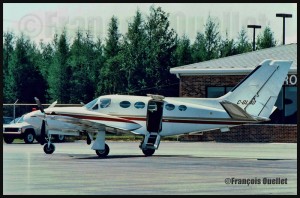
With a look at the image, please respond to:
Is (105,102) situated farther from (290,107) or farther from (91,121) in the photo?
(290,107)

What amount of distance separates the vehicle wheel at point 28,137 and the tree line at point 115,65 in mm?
24418

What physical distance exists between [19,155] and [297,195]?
682 inches

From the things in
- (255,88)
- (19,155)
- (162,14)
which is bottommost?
(19,155)

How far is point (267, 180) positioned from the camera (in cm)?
2391

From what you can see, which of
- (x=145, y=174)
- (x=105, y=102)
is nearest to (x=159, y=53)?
(x=105, y=102)

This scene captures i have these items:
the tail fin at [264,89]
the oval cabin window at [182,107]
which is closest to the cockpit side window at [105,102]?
the oval cabin window at [182,107]

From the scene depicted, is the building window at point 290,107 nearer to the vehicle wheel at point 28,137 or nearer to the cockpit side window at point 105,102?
the vehicle wheel at point 28,137

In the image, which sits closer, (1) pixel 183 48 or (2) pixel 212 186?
(2) pixel 212 186

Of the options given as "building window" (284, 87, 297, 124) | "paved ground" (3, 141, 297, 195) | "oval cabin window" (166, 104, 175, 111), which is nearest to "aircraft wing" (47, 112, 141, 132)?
"paved ground" (3, 141, 297, 195)

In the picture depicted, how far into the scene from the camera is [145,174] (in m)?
26.0

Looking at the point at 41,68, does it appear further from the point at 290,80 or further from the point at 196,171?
the point at 196,171

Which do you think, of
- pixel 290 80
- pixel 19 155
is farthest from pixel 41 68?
pixel 19 155

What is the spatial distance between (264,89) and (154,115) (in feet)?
13.4

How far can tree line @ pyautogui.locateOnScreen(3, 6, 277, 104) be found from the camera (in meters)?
77.2
